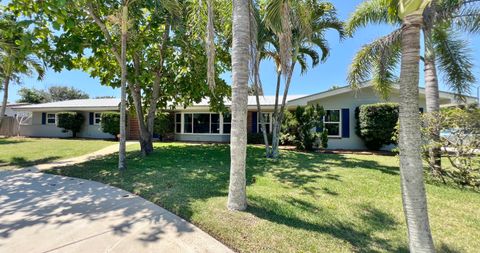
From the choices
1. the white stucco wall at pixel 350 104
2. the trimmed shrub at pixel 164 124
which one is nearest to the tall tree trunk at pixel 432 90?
the white stucco wall at pixel 350 104

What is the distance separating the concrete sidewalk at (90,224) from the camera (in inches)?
151

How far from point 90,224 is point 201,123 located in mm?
16545

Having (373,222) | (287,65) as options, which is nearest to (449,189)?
(373,222)

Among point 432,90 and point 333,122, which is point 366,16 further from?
point 333,122

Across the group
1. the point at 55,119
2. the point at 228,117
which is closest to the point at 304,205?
the point at 228,117

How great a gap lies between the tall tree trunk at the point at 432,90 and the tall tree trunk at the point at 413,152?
18.2ft

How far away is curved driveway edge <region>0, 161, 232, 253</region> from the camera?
3.83 meters

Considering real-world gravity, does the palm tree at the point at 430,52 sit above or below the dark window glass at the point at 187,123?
above

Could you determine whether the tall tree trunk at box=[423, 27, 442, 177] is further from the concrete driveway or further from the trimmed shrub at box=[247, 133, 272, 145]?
the trimmed shrub at box=[247, 133, 272, 145]

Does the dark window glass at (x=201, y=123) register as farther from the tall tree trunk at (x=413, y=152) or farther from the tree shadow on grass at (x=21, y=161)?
the tall tree trunk at (x=413, y=152)

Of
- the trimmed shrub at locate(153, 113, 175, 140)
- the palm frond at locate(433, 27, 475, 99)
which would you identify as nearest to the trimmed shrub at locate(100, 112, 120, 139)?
the trimmed shrub at locate(153, 113, 175, 140)

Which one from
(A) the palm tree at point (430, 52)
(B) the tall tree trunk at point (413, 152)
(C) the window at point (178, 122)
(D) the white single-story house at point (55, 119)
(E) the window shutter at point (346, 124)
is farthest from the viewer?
(D) the white single-story house at point (55, 119)

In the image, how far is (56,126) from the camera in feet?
79.9

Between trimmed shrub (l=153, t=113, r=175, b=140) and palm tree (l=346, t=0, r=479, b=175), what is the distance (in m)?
14.3
